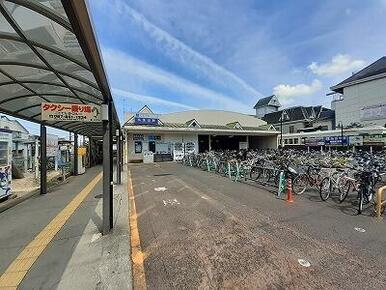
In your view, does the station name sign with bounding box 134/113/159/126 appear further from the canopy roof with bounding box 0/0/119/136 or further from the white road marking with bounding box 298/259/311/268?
the white road marking with bounding box 298/259/311/268

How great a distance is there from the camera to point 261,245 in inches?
161

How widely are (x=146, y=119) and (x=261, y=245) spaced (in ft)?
67.6

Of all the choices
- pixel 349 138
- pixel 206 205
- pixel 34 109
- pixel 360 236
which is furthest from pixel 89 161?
pixel 349 138

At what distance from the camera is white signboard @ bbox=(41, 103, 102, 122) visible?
4.27 m

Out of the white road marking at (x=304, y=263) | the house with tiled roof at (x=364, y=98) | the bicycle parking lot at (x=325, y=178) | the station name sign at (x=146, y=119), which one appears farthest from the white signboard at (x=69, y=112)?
the house with tiled roof at (x=364, y=98)

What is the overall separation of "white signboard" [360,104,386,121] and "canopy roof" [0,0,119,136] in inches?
1351

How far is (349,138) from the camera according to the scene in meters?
26.8

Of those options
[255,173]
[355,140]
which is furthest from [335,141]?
[255,173]

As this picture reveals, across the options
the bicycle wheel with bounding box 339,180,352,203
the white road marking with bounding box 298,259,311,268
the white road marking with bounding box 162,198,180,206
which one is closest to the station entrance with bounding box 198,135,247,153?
the white road marking with bounding box 162,198,180,206

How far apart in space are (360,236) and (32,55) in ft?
19.2

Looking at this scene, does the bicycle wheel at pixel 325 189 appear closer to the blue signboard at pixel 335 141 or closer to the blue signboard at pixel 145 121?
the blue signboard at pixel 145 121

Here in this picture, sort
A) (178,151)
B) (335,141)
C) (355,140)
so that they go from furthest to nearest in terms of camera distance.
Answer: (335,141) → (355,140) → (178,151)

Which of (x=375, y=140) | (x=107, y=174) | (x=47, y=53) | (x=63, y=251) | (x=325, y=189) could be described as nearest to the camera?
(x=47, y=53)

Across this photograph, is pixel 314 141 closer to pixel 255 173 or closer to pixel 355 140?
pixel 355 140
